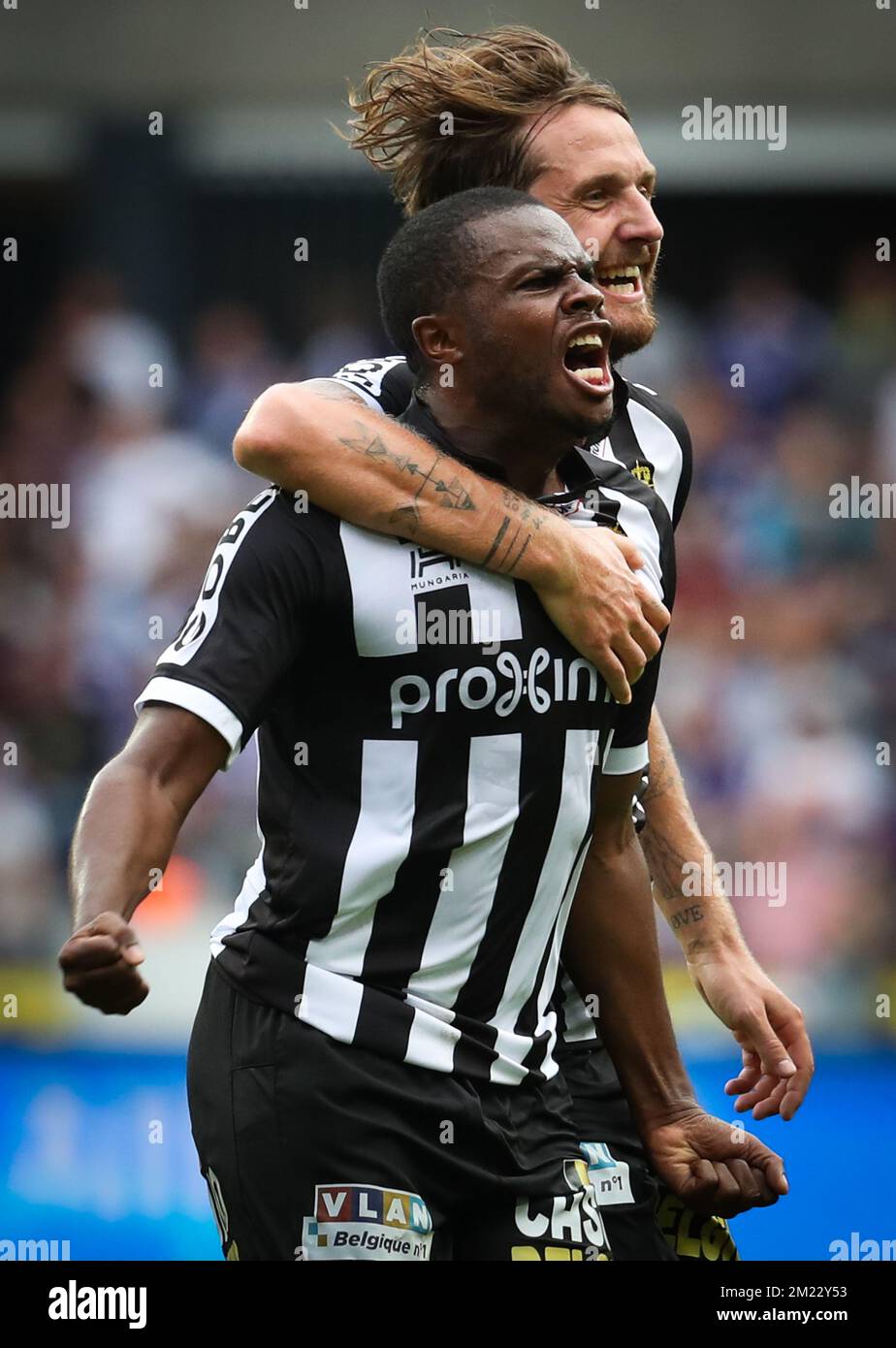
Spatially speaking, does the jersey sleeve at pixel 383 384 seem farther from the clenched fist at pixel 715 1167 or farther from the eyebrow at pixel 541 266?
the clenched fist at pixel 715 1167

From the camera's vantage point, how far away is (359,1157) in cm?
247

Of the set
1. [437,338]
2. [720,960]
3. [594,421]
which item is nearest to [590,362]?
[594,421]

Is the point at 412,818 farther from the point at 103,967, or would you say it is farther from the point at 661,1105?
the point at 661,1105

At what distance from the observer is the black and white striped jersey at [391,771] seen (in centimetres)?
250

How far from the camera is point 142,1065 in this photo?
6.96m

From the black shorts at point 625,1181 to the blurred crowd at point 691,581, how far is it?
435cm

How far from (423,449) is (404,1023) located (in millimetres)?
820

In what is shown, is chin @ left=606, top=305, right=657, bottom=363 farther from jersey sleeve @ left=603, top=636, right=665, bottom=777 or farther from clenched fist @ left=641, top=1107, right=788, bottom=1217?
clenched fist @ left=641, top=1107, right=788, bottom=1217

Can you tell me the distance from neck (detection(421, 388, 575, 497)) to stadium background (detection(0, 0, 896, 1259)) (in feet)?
13.4

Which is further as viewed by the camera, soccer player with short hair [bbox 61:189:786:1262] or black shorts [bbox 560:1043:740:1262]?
black shorts [bbox 560:1043:740:1262]

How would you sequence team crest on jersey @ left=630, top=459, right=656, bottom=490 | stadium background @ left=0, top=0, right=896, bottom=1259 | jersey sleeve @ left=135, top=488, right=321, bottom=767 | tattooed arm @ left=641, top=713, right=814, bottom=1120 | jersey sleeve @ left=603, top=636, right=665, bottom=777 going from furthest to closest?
stadium background @ left=0, top=0, right=896, bottom=1259
team crest on jersey @ left=630, top=459, right=656, bottom=490
tattooed arm @ left=641, top=713, right=814, bottom=1120
jersey sleeve @ left=603, top=636, right=665, bottom=777
jersey sleeve @ left=135, top=488, right=321, bottom=767

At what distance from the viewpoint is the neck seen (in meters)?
2.68

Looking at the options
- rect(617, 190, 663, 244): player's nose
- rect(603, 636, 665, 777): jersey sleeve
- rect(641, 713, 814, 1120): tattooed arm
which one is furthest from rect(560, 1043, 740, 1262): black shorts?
rect(617, 190, 663, 244): player's nose

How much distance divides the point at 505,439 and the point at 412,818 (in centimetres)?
59
